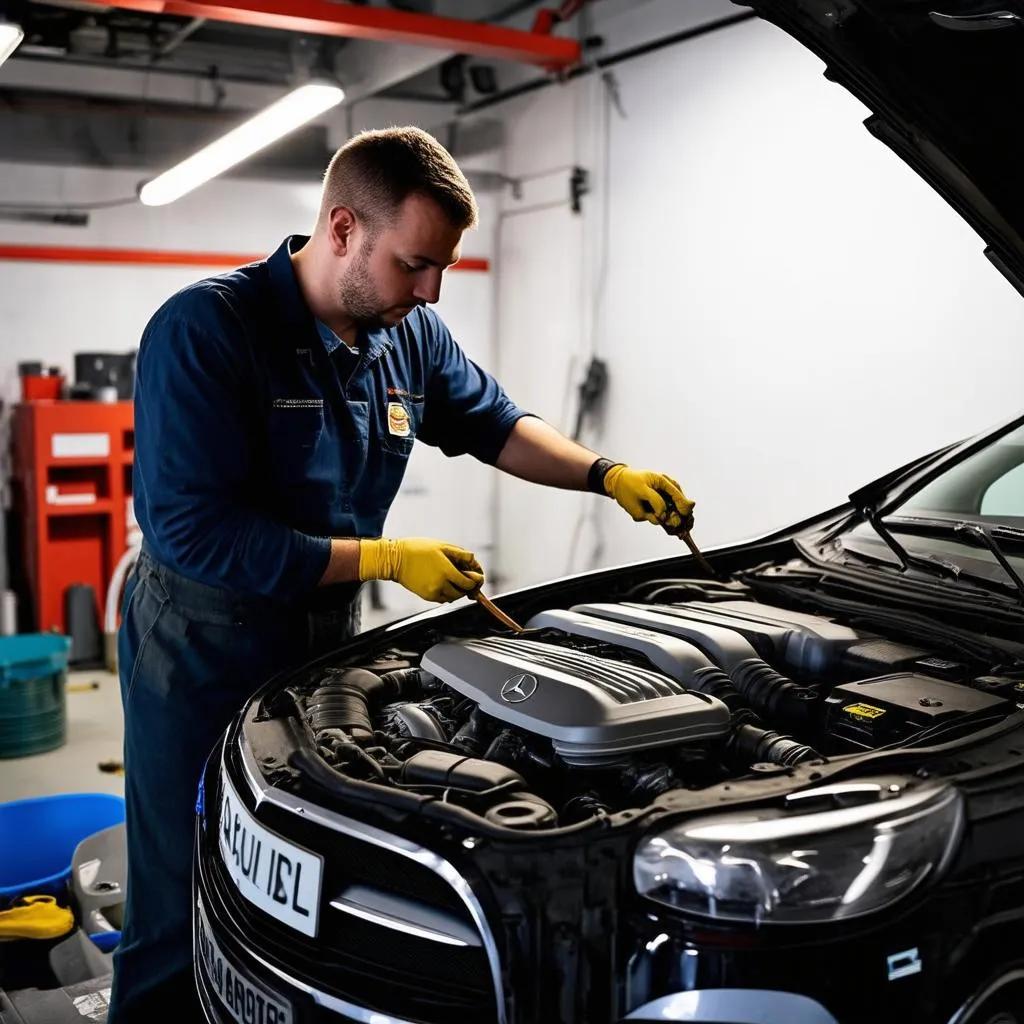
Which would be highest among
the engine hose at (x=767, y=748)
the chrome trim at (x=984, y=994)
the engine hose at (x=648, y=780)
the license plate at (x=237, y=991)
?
the engine hose at (x=767, y=748)

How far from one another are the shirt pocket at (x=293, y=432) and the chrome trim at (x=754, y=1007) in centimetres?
123

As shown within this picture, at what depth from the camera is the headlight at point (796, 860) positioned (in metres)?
1.21

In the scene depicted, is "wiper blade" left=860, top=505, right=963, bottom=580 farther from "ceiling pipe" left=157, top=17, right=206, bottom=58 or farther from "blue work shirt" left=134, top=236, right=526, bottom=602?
"ceiling pipe" left=157, top=17, right=206, bottom=58

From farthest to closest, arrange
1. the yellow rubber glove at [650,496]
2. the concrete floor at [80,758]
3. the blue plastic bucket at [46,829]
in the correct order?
1. the concrete floor at [80,758]
2. the blue plastic bucket at [46,829]
3. the yellow rubber glove at [650,496]

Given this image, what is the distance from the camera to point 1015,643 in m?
1.78

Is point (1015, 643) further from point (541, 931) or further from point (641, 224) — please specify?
point (641, 224)

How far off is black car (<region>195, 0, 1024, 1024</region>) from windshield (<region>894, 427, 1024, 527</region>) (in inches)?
0.4

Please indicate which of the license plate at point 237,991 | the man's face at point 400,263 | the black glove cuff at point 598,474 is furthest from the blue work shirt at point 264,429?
the license plate at point 237,991

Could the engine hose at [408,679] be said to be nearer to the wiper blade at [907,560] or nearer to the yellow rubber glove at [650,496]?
the yellow rubber glove at [650,496]

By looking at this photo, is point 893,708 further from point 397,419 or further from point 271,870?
point 397,419

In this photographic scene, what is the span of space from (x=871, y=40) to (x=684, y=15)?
383 cm

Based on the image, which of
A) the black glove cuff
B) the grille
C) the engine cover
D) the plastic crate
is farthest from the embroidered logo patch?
the plastic crate

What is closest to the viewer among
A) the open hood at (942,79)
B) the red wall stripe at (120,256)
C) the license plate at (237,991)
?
the license plate at (237,991)

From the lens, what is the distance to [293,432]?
6.77 feet
